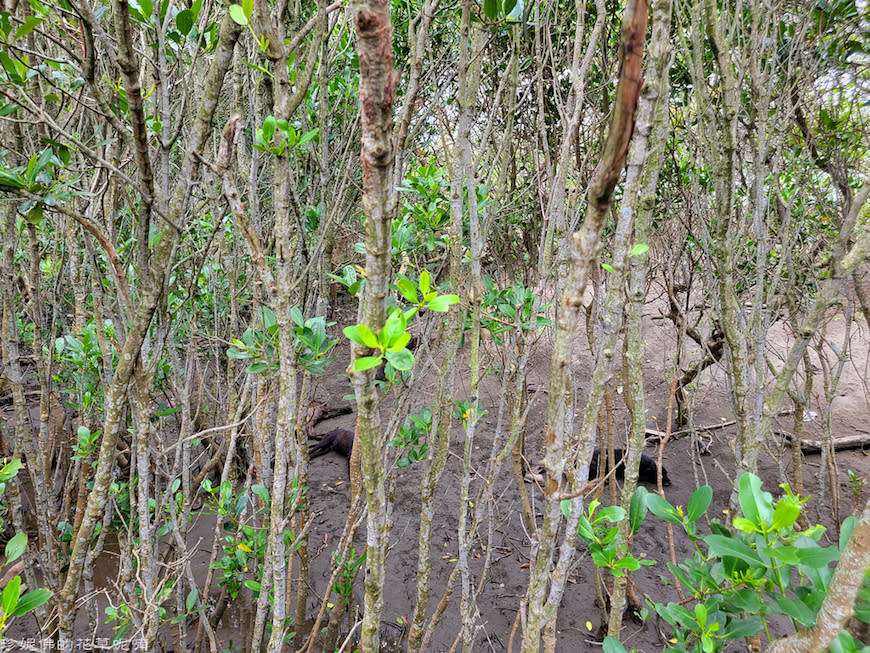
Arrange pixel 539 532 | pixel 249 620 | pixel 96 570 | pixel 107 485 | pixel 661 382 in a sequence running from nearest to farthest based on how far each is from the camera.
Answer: pixel 539 532
pixel 107 485
pixel 249 620
pixel 96 570
pixel 661 382

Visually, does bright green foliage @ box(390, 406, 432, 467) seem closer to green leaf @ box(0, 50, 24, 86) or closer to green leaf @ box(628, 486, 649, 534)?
green leaf @ box(628, 486, 649, 534)

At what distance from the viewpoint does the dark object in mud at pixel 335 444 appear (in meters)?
5.84

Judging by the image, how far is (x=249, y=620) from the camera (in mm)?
2830

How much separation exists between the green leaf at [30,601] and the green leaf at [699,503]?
1.54 meters

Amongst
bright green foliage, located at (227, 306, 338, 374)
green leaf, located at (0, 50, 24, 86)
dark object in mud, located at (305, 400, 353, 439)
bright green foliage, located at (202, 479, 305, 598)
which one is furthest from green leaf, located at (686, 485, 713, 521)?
dark object in mud, located at (305, 400, 353, 439)

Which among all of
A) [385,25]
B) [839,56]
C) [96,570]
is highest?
[839,56]

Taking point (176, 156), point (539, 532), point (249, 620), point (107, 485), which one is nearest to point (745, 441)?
point (539, 532)

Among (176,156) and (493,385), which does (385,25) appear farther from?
(493,385)

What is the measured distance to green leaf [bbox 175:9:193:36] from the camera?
1.31 meters

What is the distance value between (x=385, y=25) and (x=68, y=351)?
3.34 m

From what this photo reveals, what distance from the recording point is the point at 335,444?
5953 millimetres

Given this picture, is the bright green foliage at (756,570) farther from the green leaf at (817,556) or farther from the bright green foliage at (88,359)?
the bright green foliage at (88,359)

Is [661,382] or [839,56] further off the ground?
[839,56]

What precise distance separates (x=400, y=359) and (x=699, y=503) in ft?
2.94
